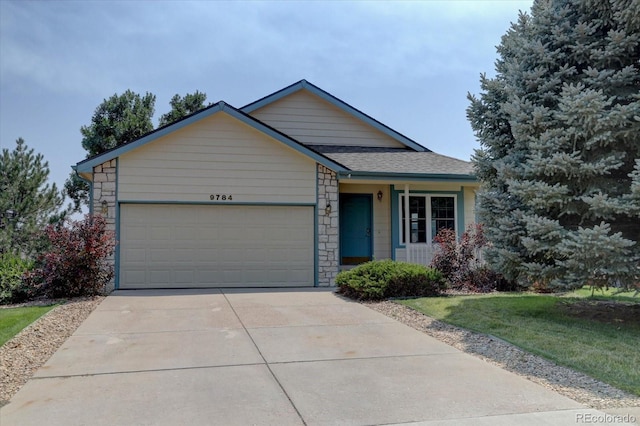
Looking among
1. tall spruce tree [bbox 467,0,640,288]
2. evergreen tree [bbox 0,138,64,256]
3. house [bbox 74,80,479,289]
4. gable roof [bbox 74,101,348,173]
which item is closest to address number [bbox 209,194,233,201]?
house [bbox 74,80,479,289]

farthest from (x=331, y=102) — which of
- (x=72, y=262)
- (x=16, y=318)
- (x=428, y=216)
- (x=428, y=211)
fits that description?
(x=16, y=318)

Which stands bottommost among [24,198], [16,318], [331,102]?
[16,318]

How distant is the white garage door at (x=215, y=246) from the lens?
37.7 feet

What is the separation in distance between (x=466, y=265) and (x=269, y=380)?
780cm

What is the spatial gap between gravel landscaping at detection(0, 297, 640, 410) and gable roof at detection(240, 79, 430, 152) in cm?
845

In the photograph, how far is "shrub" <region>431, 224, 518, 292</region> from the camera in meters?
11.2

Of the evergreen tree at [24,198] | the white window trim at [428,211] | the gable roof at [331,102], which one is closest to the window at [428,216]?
the white window trim at [428,211]

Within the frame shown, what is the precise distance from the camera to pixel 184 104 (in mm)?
26219

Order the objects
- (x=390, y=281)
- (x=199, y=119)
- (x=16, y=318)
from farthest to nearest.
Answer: (x=199, y=119) → (x=390, y=281) → (x=16, y=318)

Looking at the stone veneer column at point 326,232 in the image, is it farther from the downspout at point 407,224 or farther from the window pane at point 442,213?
the window pane at point 442,213

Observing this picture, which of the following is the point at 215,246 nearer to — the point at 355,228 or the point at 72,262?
the point at 72,262

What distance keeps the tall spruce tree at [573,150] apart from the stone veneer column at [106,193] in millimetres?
8318

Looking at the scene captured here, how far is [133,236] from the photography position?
11.5 metres

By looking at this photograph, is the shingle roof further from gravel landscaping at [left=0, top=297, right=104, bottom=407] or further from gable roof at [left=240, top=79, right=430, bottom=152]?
gravel landscaping at [left=0, top=297, right=104, bottom=407]
